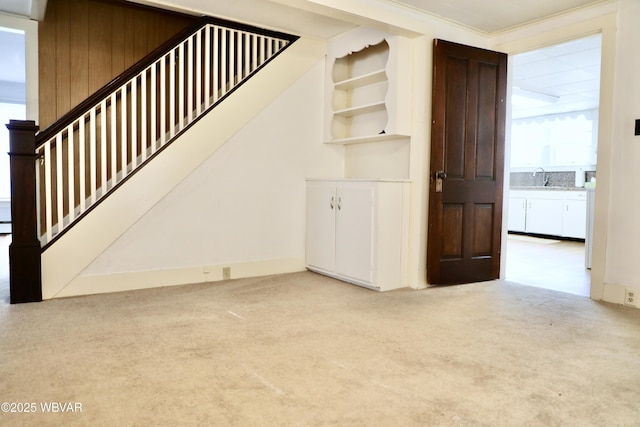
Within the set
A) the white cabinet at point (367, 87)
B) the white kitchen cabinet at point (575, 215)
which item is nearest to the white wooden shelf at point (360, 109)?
the white cabinet at point (367, 87)

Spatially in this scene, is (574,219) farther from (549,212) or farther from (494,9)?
(494,9)

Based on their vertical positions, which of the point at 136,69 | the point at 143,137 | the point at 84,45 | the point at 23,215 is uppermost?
the point at 84,45

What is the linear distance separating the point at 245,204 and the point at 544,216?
5.68 m

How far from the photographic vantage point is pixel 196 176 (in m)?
3.93

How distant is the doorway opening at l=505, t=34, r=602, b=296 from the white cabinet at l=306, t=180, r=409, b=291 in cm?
134

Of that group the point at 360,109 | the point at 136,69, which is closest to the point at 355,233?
the point at 360,109

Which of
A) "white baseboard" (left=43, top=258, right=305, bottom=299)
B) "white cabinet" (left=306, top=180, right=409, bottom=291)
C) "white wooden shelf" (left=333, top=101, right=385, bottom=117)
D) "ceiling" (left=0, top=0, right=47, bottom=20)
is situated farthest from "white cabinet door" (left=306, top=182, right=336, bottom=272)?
"ceiling" (left=0, top=0, right=47, bottom=20)

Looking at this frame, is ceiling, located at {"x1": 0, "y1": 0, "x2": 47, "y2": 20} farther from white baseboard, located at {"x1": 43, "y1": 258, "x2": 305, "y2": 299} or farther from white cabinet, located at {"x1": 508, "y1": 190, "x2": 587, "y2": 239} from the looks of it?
white cabinet, located at {"x1": 508, "y1": 190, "x2": 587, "y2": 239}

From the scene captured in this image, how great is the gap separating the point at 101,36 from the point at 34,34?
0.56 meters

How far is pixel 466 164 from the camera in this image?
3.94m

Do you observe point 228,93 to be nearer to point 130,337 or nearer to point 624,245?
point 130,337

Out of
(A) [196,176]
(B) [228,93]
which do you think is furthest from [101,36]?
(A) [196,176]

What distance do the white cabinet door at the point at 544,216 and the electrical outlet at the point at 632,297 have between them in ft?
14.2

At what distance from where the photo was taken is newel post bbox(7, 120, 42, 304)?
3.10 metres
